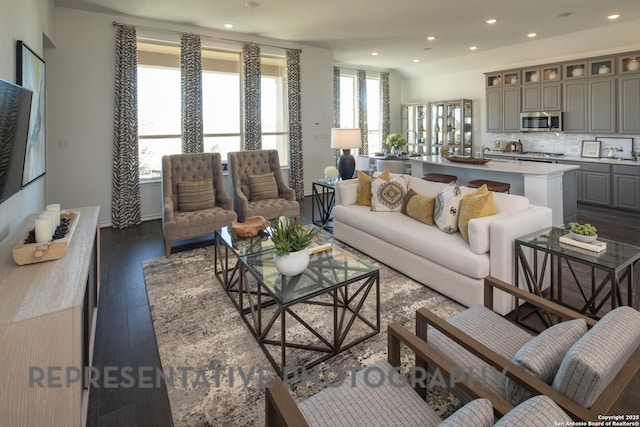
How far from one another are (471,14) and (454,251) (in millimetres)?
4060

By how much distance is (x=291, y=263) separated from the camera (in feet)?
7.63

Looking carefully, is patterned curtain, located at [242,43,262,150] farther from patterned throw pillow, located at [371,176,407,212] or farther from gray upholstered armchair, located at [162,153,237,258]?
patterned throw pillow, located at [371,176,407,212]

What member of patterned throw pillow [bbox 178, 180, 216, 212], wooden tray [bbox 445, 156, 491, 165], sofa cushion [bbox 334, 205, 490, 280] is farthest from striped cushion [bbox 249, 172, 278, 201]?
wooden tray [bbox 445, 156, 491, 165]

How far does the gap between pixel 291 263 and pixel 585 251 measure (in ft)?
6.22

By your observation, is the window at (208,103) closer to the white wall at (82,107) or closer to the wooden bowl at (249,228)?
the white wall at (82,107)

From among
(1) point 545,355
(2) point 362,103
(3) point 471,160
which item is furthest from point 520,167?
(2) point 362,103

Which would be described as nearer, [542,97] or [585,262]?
[585,262]

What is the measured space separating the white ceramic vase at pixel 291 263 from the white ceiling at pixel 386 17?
3723 mm

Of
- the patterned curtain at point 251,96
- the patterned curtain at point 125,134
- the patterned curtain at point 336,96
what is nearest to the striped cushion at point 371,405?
the patterned curtain at point 125,134

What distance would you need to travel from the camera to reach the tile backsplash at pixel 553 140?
6.76m

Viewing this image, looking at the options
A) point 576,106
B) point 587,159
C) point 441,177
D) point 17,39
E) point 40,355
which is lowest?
point 40,355

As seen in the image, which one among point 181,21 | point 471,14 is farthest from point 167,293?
point 471,14

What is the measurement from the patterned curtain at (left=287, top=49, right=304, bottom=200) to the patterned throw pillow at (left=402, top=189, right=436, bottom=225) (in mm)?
3619

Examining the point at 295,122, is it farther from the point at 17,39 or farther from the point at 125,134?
the point at 17,39
